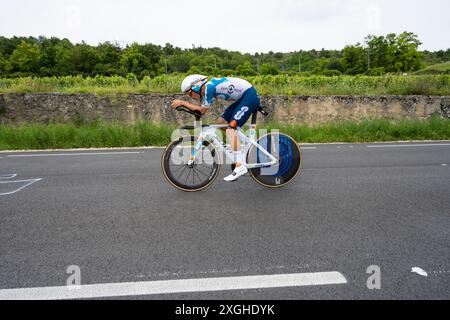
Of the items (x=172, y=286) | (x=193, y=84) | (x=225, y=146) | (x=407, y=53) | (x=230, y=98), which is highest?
(x=407, y=53)

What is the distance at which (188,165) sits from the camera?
4285 millimetres

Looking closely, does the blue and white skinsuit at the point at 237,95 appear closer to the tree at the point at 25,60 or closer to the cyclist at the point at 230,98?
the cyclist at the point at 230,98

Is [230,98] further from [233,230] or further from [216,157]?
[233,230]

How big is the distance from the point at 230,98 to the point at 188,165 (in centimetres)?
112

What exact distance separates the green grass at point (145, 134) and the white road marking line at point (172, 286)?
7025 millimetres

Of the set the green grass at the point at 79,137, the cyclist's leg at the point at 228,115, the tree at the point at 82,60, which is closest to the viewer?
Answer: the cyclist's leg at the point at 228,115

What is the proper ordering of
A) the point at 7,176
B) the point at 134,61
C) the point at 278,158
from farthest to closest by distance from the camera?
the point at 134,61, the point at 7,176, the point at 278,158

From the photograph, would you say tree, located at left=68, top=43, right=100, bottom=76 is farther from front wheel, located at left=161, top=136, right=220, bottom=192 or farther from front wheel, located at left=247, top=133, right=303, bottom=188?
front wheel, located at left=247, top=133, right=303, bottom=188

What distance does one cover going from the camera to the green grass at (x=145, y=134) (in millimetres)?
8648

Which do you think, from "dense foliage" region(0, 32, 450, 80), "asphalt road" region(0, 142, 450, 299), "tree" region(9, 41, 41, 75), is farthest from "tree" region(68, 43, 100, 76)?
"asphalt road" region(0, 142, 450, 299)

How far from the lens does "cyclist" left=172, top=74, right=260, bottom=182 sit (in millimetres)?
3959

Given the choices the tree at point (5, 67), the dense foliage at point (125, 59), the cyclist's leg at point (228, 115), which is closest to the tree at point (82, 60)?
the dense foliage at point (125, 59)

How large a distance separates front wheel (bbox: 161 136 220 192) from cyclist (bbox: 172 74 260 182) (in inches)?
12.6

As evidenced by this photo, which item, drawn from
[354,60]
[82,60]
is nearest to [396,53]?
[354,60]
